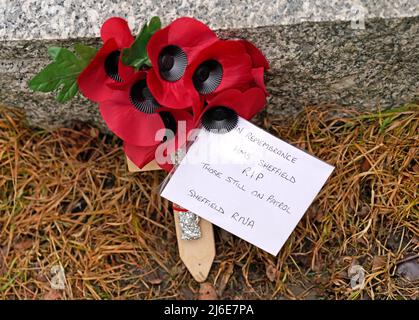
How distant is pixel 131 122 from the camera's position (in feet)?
3.85

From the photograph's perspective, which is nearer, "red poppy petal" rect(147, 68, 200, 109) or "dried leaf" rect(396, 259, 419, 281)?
"red poppy petal" rect(147, 68, 200, 109)

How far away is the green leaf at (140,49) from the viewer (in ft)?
3.58

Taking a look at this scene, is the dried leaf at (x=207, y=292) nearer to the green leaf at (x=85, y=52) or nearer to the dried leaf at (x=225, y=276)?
the dried leaf at (x=225, y=276)

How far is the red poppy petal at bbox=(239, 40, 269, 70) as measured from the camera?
1170 millimetres

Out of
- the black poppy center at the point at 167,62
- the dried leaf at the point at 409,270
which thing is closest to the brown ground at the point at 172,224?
the dried leaf at the point at 409,270

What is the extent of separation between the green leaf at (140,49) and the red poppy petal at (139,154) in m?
0.18

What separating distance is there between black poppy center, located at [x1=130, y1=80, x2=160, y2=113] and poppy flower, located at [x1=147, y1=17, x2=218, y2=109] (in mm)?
56

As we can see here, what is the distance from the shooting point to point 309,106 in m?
1.35

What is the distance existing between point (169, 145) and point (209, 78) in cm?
16

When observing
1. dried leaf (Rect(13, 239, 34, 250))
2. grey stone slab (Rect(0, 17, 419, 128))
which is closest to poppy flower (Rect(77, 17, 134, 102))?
grey stone slab (Rect(0, 17, 419, 128))

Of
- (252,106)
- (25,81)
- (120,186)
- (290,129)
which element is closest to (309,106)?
(290,129)

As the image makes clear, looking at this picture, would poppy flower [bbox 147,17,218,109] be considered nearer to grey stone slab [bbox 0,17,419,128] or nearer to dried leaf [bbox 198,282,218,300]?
grey stone slab [bbox 0,17,419,128]
